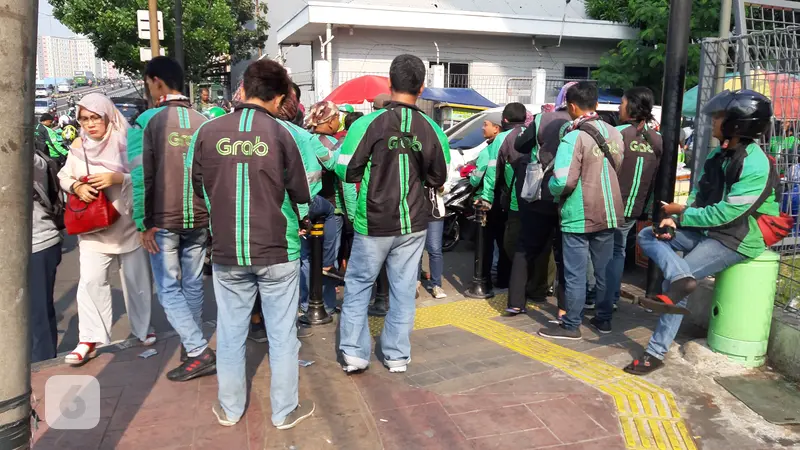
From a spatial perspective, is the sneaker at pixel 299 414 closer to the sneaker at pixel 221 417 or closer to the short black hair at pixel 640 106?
the sneaker at pixel 221 417

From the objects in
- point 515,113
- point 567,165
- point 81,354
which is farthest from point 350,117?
point 81,354

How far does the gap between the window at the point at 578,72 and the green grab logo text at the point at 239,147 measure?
63.0 feet

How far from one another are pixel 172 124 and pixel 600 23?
60.5 ft

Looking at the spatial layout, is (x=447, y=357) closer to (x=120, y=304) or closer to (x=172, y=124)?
(x=172, y=124)

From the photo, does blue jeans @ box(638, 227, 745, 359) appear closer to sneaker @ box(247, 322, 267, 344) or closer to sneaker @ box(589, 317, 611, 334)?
sneaker @ box(589, 317, 611, 334)

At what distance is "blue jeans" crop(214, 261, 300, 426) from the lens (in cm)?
334

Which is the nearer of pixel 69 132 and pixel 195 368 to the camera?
pixel 195 368

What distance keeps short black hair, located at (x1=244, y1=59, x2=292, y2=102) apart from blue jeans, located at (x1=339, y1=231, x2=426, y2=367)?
1.09 metres

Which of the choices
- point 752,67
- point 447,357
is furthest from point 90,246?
point 752,67

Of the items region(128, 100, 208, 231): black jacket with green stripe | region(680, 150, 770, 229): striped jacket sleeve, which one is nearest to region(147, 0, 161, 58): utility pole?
region(128, 100, 208, 231): black jacket with green stripe

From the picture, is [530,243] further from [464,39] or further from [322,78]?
[464,39]

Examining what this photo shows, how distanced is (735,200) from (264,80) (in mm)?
2853

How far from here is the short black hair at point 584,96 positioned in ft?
15.3

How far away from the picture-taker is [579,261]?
15.7 feet
